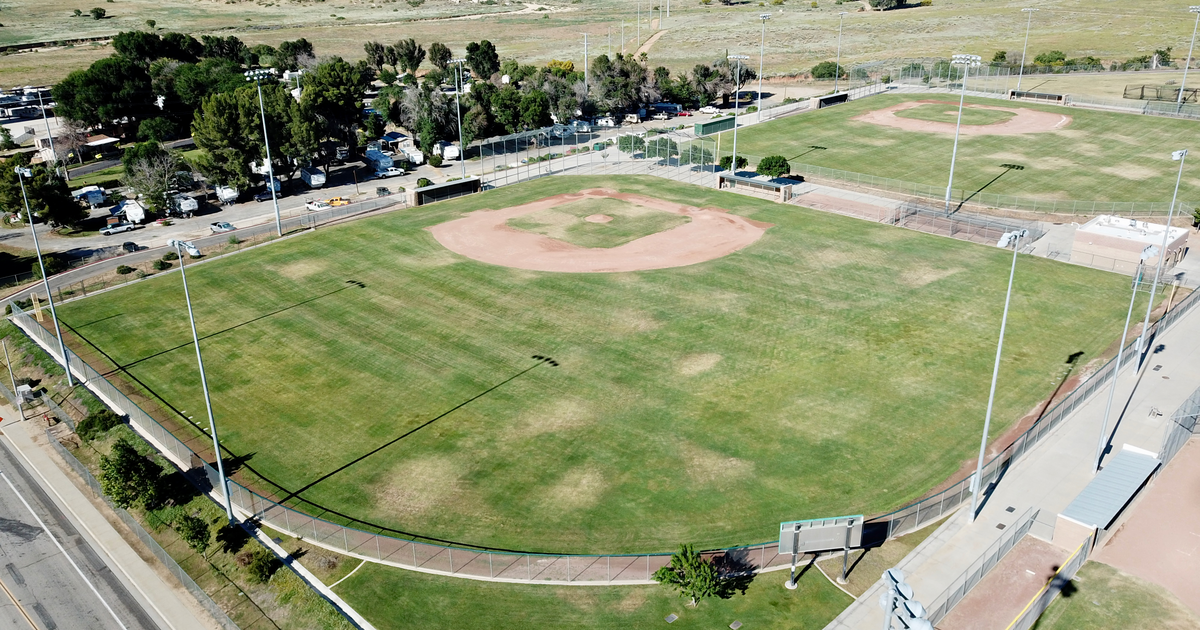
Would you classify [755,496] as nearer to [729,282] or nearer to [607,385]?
[607,385]

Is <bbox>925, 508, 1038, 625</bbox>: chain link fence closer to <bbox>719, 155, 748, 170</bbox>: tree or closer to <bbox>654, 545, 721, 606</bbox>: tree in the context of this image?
<bbox>654, 545, 721, 606</bbox>: tree

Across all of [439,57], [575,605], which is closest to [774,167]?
[575,605]

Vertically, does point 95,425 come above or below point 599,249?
below

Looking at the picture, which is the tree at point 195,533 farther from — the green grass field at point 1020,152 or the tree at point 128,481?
the green grass field at point 1020,152

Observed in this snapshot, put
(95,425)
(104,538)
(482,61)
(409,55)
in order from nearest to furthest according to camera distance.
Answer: (104,538)
(95,425)
(482,61)
(409,55)

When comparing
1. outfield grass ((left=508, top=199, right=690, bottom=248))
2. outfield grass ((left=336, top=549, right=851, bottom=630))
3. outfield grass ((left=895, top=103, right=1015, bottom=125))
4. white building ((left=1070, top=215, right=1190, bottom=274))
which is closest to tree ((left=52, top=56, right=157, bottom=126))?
outfield grass ((left=508, top=199, right=690, bottom=248))

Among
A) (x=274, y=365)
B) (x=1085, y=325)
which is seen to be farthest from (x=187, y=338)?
(x=1085, y=325)

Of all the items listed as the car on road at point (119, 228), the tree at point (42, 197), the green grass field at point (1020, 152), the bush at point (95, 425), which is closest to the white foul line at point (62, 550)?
the bush at point (95, 425)

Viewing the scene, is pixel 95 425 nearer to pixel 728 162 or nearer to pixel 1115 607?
pixel 1115 607
